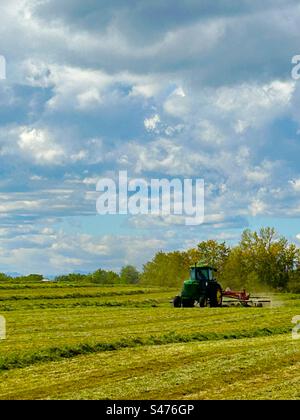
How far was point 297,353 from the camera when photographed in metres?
21.8

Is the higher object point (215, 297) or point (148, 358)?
point (215, 297)

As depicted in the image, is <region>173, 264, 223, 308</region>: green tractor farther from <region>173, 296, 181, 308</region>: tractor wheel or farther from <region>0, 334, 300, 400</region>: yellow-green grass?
<region>0, 334, 300, 400</region>: yellow-green grass

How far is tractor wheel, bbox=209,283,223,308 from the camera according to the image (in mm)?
45781

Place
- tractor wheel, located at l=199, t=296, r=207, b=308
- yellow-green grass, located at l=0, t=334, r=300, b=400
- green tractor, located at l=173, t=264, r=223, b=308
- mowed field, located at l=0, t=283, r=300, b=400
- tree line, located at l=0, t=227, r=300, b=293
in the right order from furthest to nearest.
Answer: tree line, located at l=0, t=227, r=300, b=293, green tractor, located at l=173, t=264, r=223, b=308, tractor wheel, located at l=199, t=296, r=207, b=308, mowed field, located at l=0, t=283, r=300, b=400, yellow-green grass, located at l=0, t=334, r=300, b=400

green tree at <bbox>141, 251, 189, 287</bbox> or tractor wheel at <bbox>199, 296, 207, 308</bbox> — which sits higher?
green tree at <bbox>141, 251, 189, 287</bbox>

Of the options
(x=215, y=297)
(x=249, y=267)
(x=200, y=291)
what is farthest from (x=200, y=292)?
(x=249, y=267)

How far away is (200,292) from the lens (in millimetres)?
45969

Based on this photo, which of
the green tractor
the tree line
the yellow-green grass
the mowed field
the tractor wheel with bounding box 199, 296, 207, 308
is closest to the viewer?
the yellow-green grass

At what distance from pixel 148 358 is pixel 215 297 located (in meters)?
25.6

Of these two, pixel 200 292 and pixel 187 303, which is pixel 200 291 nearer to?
pixel 200 292

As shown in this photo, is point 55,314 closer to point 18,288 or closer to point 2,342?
point 2,342

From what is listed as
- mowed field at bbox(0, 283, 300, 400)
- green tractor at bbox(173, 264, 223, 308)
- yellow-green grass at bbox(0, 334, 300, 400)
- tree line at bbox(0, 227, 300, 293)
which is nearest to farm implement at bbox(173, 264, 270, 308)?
green tractor at bbox(173, 264, 223, 308)

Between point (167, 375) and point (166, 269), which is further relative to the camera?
point (166, 269)
